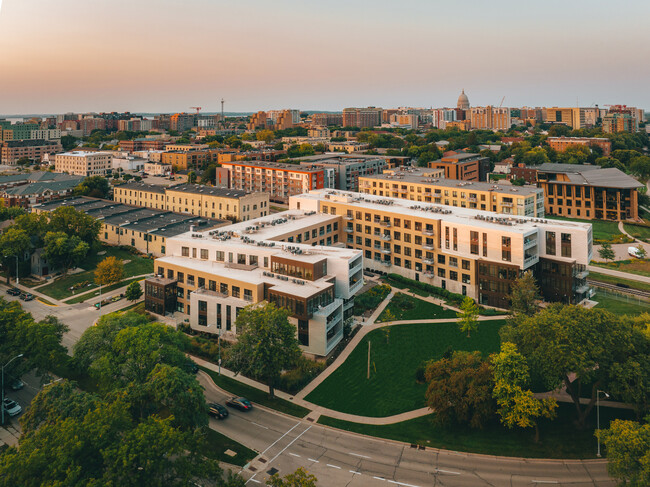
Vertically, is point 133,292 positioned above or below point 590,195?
below

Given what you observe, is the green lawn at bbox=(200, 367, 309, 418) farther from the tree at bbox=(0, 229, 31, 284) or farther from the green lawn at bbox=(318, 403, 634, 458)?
the tree at bbox=(0, 229, 31, 284)

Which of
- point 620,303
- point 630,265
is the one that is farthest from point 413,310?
point 630,265

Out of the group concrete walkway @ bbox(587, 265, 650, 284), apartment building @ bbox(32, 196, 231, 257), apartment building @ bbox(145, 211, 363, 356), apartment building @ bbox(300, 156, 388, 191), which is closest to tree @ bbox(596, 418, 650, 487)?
apartment building @ bbox(145, 211, 363, 356)

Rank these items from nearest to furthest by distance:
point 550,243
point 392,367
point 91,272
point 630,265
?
point 392,367
point 550,243
point 91,272
point 630,265

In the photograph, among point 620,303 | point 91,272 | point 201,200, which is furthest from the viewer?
point 201,200

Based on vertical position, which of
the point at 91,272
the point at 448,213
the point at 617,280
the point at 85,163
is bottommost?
the point at 617,280

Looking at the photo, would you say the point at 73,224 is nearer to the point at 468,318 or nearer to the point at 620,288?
the point at 468,318

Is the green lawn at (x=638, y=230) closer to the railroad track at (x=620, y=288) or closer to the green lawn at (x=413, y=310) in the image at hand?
the railroad track at (x=620, y=288)
